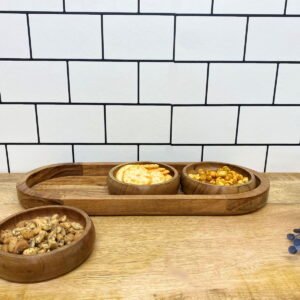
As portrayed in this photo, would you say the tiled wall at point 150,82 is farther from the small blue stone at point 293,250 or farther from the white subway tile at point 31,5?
the small blue stone at point 293,250

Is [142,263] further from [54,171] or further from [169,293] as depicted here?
[54,171]

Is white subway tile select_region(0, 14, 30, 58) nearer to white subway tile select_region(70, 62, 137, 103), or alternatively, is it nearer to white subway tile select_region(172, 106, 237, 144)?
white subway tile select_region(70, 62, 137, 103)

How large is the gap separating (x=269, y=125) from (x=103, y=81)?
47 cm

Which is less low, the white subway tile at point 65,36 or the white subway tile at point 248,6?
the white subway tile at point 248,6

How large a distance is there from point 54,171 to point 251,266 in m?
0.53

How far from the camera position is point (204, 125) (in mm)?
883

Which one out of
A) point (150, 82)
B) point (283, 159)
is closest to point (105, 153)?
point (150, 82)

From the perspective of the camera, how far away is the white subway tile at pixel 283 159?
0.92 m

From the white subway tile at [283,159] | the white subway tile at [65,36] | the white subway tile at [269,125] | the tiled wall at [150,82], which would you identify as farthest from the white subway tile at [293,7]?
the white subway tile at [65,36]

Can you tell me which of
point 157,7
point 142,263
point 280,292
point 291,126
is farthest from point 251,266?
point 157,7

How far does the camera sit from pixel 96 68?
0.82m

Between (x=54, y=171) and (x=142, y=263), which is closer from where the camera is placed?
(x=142, y=263)

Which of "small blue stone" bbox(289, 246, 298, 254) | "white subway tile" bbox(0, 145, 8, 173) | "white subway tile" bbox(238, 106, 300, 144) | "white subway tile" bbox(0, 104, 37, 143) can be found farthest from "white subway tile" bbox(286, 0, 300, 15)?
"white subway tile" bbox(0, 145, 8, 173)

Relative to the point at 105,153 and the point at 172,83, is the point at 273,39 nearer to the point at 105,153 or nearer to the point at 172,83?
the point at 172,83
